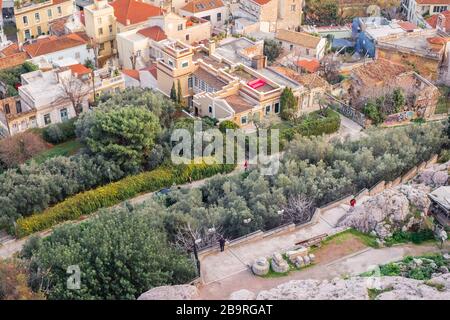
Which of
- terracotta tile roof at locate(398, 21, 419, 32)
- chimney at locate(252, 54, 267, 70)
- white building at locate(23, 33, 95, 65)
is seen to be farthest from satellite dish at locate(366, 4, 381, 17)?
white building at locate(23, 33, 95, 65)

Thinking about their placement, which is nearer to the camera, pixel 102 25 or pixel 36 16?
pixel 102 25

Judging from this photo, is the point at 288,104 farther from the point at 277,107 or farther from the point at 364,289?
the point at 364,289

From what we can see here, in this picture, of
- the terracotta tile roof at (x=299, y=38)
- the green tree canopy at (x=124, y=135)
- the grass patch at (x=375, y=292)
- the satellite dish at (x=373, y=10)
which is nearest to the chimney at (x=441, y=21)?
the satellite dish at (x=373, y=10)

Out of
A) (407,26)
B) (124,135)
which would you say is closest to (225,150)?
(124,135)

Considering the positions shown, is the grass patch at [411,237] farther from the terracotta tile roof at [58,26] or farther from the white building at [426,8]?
the terracotta tile roof at [58,26]

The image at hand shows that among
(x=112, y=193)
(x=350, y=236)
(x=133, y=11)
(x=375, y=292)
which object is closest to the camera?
(x=375, y=292)

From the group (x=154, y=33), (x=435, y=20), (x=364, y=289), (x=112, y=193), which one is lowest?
(x=112, y=193)
